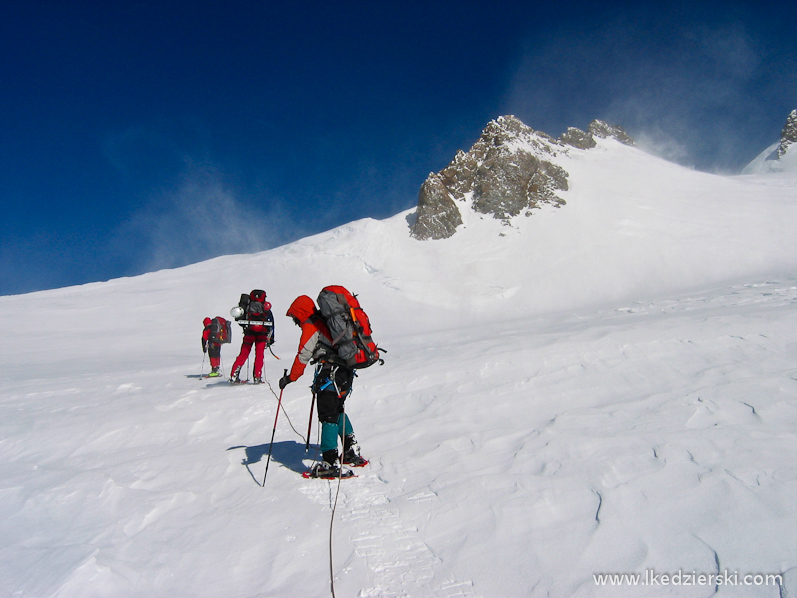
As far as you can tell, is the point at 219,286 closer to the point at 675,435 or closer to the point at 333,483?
the point at 333,483

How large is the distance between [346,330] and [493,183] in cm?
3841

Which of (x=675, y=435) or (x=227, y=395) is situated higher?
(x=227, y=395)

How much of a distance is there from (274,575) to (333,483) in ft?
4.63

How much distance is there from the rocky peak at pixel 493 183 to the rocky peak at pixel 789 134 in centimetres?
4621

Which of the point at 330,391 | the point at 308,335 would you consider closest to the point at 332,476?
the point at 330,391

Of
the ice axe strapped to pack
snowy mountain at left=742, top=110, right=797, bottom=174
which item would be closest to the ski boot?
the ice axe strapped to pack

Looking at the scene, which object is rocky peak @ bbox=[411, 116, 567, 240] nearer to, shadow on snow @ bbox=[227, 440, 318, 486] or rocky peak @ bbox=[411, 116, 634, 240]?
rocky peak @ bbox=[411, 116, 634, 240]

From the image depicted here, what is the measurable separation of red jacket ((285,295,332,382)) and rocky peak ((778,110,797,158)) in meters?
88.5

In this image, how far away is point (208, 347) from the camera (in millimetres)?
10648

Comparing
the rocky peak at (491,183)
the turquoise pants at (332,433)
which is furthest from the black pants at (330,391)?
the rocky peak at (491,183)

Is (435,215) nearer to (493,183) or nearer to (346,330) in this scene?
(493,183)

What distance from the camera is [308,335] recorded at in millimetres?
4363

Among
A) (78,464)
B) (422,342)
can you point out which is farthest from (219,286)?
(78,464)

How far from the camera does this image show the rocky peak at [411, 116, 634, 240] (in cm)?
3719
